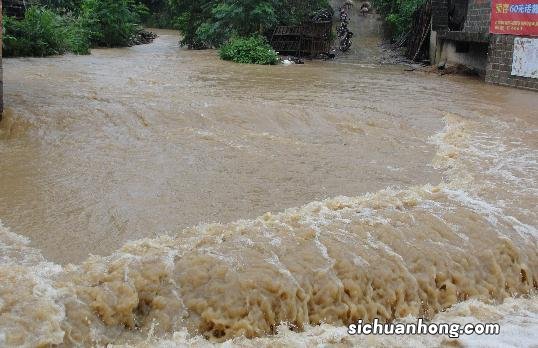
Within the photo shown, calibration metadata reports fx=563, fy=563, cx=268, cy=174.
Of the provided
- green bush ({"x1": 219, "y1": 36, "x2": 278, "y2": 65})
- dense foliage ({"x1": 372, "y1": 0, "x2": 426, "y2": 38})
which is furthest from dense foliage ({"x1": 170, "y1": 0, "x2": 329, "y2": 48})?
dense foliage ({"x1": 372, "y1": 0, "x2": 426, "y2": 38})

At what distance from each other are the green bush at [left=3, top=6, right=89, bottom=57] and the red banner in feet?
38.1

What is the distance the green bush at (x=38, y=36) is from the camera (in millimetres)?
14859

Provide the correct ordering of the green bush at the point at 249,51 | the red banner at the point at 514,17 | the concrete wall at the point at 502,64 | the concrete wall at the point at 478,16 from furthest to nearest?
the green bush at the point at 249,51
the concrete wall at the point at 478,16
the concrete wall at the point at 502,64
the red banner at the point at 514,17

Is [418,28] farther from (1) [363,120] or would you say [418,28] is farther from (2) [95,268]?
(2) [95,268]

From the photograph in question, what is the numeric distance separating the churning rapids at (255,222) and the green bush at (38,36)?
24.4ft

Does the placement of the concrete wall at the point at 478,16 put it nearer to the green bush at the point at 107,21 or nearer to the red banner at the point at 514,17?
the red banner at the point at 514,17

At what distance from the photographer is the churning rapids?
316cm

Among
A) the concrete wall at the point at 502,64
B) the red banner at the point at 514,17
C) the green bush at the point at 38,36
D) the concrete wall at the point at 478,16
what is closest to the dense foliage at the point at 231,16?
the green bush at the point at 38,36

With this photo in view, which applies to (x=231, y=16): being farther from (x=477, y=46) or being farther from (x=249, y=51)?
(x=477, y=46)

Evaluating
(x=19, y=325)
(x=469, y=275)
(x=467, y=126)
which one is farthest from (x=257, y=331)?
(x=467, y=126)

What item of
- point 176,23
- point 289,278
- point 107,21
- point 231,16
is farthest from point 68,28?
point 289,278

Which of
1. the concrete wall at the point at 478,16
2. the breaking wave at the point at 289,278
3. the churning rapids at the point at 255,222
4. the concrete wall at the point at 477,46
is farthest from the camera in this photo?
the concrete wall at the point at 478,16

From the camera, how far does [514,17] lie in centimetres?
1222

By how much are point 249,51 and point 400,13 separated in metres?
7.25
